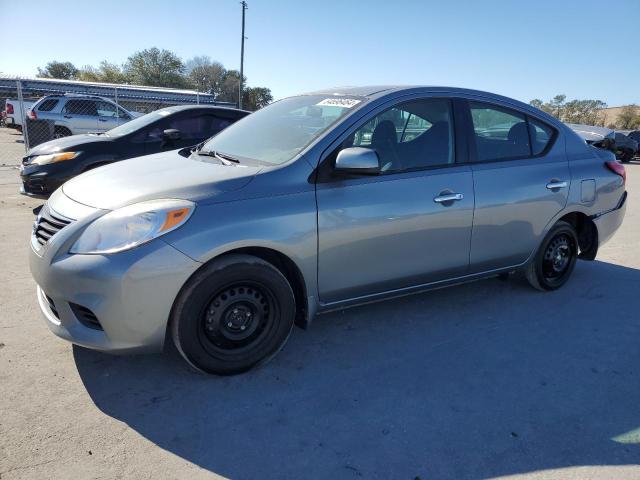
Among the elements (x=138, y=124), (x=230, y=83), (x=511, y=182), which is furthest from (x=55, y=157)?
(x=230, y=83)

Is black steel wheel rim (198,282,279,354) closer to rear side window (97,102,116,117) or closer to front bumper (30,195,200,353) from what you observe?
front bumper (30,195,200,353)

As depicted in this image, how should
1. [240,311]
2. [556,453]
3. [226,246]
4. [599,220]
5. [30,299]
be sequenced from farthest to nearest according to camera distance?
[599,220] < [30,299] < [240,311] < [226,246] < [556,453]

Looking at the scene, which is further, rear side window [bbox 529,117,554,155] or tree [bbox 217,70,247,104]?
tree [bbox 217,70,247,104]

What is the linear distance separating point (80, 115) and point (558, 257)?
14.8 meters

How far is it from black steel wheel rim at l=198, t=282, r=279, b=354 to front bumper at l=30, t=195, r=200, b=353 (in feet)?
0.81

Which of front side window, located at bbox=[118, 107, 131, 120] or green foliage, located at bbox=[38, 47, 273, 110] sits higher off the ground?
green foliage, located at bbox=[38, 47, 273, 110]

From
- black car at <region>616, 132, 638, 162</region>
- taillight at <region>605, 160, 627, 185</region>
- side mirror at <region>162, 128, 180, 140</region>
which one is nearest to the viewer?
taillight at <region>605, 160, 627, 185</region>

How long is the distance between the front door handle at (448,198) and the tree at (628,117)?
67631 millimetres

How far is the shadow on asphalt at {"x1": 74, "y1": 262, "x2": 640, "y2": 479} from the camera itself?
2.31m

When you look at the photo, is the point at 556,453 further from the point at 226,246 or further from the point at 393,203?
the point at 226,246

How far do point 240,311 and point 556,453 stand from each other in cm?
180

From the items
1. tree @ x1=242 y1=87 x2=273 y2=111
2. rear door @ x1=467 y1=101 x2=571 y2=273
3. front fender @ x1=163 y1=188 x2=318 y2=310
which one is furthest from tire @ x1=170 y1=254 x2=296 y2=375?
tree @ x1=242 y1=87 x2=273 y2=111

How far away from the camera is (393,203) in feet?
10.6

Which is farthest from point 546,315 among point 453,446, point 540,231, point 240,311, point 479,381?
point 240,311
